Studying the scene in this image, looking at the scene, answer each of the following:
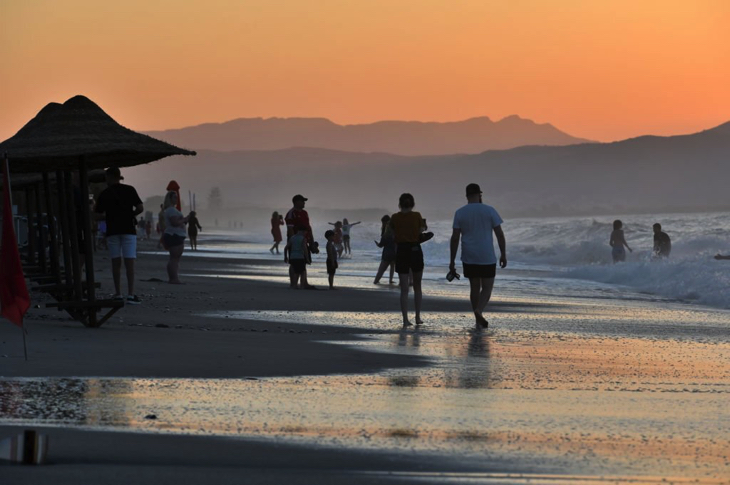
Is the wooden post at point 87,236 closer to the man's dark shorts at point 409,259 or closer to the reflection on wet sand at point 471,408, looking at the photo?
the reflection on wet sand at point 471,408

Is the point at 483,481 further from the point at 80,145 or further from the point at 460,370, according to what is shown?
the point at 80,145

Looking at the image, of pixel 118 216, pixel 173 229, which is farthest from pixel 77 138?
pixel 173 229

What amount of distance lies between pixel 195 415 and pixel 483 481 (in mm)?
2253

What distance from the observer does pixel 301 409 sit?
23.9ft

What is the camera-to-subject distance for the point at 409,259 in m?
15.2

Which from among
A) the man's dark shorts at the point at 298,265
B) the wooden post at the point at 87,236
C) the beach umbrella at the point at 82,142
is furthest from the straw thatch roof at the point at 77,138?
the man's dark shorts at the point at 298,265

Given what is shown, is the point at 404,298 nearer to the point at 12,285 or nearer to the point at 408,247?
the point at 408,247

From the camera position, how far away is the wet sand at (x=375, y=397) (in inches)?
225

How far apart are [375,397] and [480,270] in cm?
710

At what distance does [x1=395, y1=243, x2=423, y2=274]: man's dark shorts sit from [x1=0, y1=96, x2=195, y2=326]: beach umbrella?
11.6ft

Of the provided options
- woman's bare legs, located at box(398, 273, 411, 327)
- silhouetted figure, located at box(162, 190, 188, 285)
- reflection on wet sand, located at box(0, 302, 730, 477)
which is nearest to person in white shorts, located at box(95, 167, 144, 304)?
woman's bare legs, located at box(398, 273, 411, 327)

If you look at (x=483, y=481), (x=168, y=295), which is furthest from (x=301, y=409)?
(x=168, y=295)

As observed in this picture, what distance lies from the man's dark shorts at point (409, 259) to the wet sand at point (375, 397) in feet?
2.72

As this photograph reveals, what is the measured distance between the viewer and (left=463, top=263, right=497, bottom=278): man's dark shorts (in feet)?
48.5
